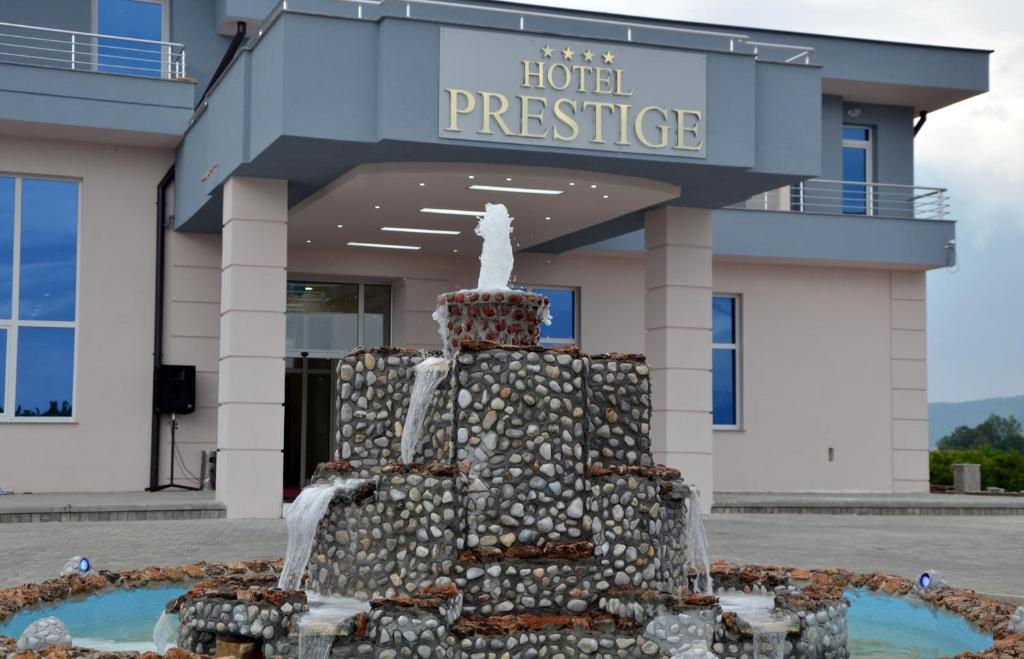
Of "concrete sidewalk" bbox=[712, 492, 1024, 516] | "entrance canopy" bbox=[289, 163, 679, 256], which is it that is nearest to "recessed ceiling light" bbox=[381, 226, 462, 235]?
"entrance canopy" bbox=[289, 163, 679, 256]

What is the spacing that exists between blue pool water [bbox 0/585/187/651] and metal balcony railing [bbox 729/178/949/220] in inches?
650

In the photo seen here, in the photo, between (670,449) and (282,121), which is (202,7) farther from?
(670,449)

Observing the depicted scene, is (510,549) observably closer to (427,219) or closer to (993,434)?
(427,219)

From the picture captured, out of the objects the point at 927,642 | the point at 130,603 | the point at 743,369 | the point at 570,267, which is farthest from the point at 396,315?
the point at 927,642

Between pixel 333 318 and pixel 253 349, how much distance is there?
600 centimetres

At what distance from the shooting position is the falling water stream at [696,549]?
28.6 feet

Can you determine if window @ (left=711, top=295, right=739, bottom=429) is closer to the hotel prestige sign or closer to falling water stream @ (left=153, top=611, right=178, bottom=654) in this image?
the hotel prestige sign

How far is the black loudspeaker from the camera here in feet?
63.7

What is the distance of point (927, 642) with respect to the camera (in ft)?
29.0

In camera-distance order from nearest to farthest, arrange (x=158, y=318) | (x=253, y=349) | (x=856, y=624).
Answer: (x=856, y=624)
(x=253, y=349)
(x=158, y=318)

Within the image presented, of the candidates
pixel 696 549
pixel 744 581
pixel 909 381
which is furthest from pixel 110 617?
pixel 909 381

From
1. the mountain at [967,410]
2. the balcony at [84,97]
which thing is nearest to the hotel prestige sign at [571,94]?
the balcony at [84,97]

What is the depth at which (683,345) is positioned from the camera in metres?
18.3

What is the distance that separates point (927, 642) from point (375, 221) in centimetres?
1173
